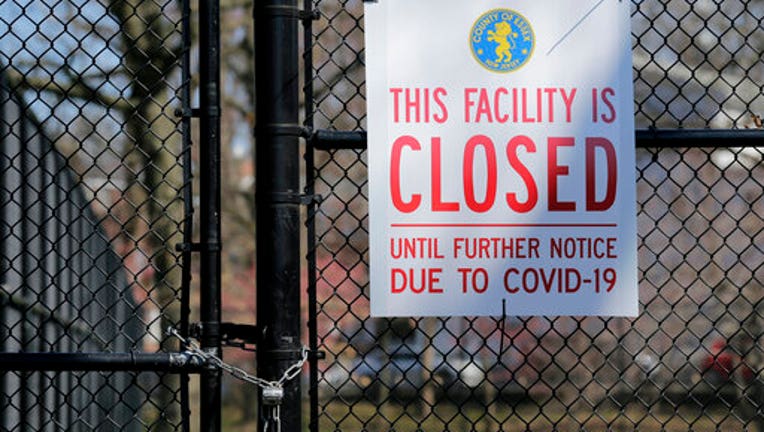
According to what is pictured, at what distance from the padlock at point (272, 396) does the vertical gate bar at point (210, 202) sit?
0.19m

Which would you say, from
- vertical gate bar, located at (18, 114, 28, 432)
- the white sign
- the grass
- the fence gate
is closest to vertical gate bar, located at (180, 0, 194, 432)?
the fence gate

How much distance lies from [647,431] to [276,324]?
11543 mm

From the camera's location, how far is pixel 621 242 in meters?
2.85

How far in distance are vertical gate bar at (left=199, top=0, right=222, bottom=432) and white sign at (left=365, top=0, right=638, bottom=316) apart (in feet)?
1.38

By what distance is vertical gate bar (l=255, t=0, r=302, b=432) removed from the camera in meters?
2.80

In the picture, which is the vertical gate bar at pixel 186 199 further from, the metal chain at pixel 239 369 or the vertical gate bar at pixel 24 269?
the vertical gate bar at pixel 24 269

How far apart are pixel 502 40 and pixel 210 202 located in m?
0.90

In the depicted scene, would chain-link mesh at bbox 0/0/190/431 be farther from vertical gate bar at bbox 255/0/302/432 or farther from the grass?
the grass

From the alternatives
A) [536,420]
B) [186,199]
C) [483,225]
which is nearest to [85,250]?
[186,199]

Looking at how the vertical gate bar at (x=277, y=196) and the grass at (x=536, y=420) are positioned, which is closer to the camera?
the vertical gate bar at (x=277, y=196)

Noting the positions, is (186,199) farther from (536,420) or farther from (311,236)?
(536,420)

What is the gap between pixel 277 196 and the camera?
9.20 feet

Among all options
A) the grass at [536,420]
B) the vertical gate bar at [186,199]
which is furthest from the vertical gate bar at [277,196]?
the grass at [536,420]

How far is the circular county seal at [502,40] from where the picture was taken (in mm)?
2863
